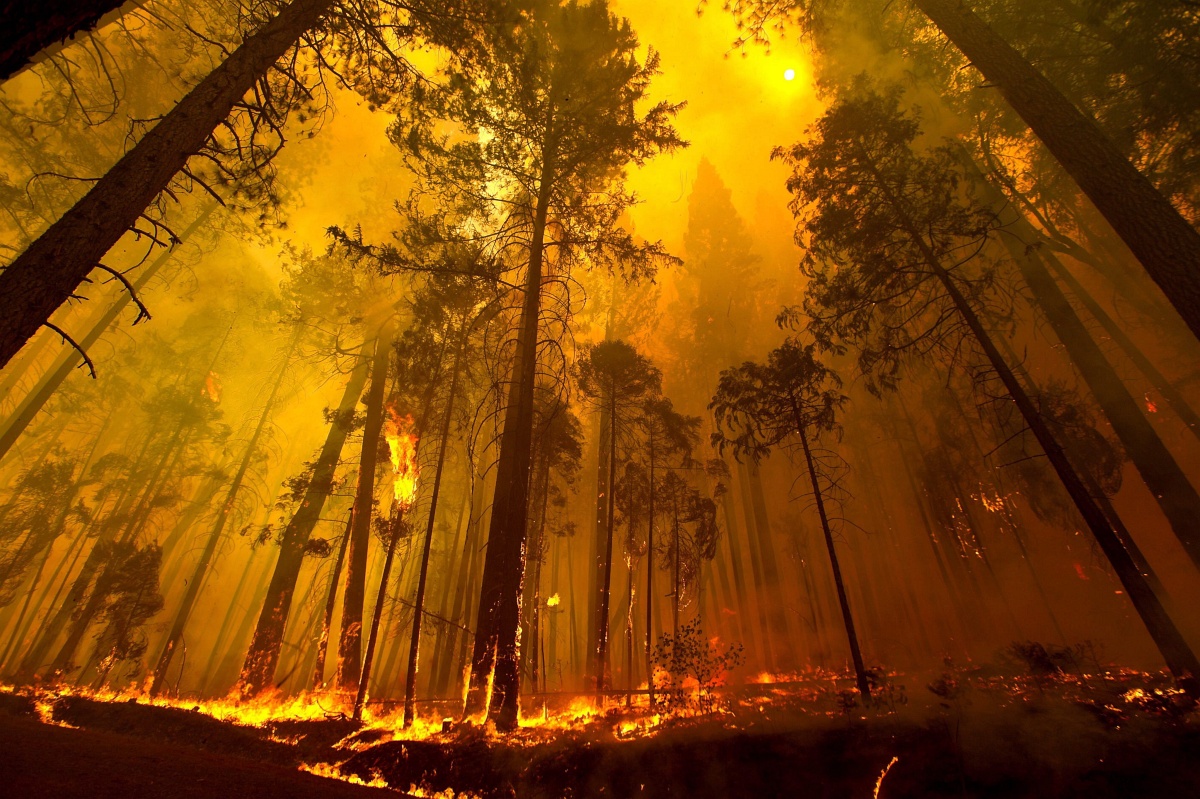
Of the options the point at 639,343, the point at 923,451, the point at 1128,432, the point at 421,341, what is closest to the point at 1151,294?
the point at 923,451

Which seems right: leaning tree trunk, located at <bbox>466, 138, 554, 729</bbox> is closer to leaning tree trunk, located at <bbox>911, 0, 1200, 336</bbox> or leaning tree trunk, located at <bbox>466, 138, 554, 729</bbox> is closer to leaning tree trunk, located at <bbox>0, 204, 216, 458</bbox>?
leaning tree trunk, located at <bbox>911, 0, 1200, 336</bbox>

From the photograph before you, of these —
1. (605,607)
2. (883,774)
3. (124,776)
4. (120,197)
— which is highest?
(120,197)

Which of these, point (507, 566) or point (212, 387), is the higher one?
point (212, 387)

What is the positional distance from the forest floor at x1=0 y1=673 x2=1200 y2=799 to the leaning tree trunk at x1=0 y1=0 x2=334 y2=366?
3.21 meters

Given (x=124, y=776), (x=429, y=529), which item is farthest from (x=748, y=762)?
(x=429, y=529)

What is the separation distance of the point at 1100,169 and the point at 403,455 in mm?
15972

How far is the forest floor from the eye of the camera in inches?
137

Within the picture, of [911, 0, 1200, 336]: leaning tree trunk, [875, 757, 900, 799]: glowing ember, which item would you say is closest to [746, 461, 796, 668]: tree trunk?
[911, 0, 1200, 336]: leaning tree trunk

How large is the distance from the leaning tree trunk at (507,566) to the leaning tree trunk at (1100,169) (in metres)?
8.69

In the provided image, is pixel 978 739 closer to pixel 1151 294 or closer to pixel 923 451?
pixel 1151 294

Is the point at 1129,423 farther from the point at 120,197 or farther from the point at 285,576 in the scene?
the point at 285,576

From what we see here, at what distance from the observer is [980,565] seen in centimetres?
2530

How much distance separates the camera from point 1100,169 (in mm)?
5715

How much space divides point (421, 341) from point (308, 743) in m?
9.35
